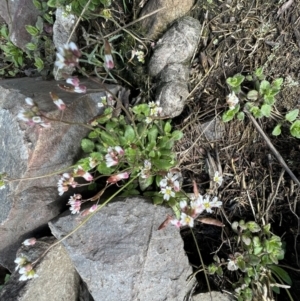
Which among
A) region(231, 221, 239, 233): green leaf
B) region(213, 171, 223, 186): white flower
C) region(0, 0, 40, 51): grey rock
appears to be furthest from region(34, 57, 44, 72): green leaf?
region(231, 221, 239, 233): green leaf

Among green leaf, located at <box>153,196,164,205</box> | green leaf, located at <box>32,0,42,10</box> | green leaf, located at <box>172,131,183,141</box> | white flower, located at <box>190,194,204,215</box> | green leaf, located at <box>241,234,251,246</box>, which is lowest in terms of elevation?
green leaf, located at <box>241,234,251,246</box>

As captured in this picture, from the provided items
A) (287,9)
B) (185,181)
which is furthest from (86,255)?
(287,9)

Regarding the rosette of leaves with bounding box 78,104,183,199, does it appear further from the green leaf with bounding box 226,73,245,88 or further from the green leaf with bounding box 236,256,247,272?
the green leaf with bounding box 236,256,247,272

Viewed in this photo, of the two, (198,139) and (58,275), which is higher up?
(198,139)

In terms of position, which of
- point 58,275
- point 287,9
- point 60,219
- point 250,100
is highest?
point 287,9

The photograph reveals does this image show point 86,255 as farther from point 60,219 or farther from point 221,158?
point 221,158
